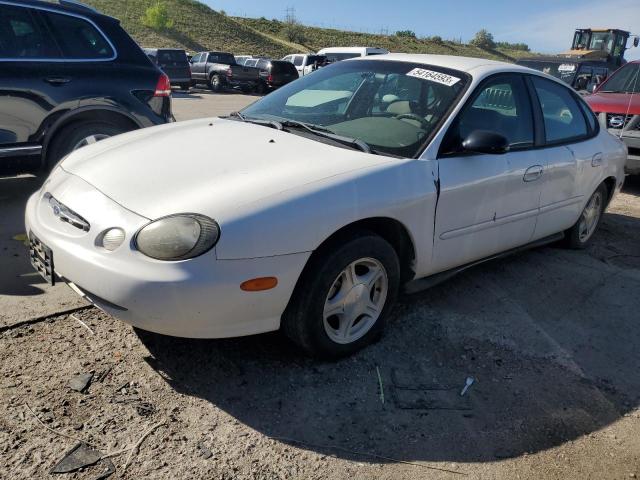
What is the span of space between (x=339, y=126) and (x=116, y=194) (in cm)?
145

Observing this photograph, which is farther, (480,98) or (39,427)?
(480,98)

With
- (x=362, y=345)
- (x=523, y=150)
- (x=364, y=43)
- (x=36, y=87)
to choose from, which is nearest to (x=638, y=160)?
(x=523, y=150)

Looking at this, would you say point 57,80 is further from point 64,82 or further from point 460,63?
point 460,63

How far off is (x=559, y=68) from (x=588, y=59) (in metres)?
4.55

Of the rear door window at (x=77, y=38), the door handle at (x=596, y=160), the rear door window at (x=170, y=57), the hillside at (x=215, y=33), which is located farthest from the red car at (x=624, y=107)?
the hillside at (x=215, y=33)

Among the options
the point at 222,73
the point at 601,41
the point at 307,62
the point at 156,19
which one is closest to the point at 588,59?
the point at 601,41

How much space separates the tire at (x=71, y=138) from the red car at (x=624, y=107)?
5840 mm

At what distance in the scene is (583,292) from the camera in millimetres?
4324

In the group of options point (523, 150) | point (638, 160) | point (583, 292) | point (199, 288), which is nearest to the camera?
point (199, 288)

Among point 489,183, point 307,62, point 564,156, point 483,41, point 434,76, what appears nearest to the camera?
point 489,183

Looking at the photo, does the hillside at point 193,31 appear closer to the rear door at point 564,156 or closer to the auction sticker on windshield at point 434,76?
the rear door at point 564,156

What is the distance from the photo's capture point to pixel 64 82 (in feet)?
16.7

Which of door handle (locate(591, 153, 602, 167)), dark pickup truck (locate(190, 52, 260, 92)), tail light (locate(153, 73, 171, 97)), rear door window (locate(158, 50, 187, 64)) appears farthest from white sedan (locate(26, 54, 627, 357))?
dark pickup truck (locate(190, 52, 260, 92))

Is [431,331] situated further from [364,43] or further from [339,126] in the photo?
[364,43]
